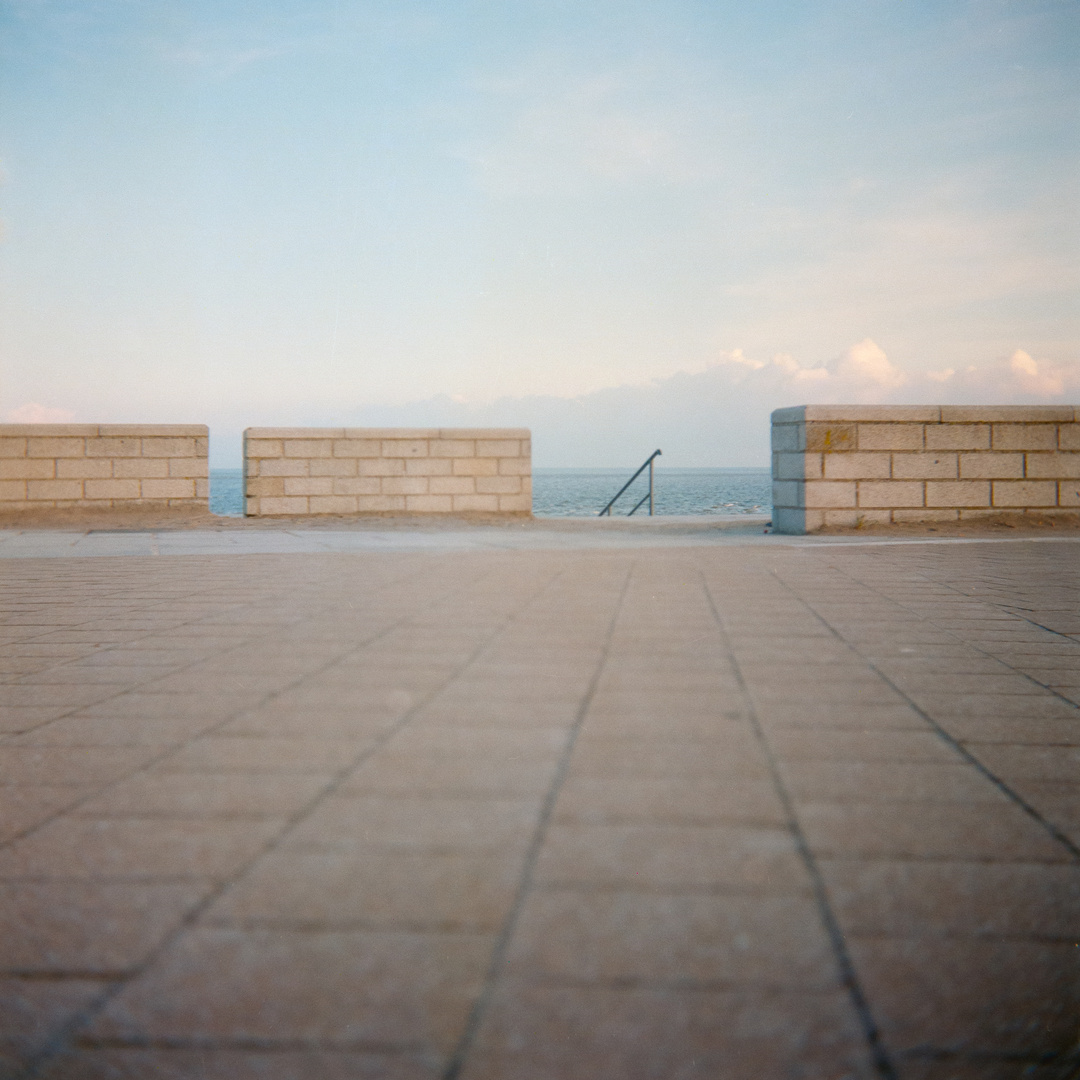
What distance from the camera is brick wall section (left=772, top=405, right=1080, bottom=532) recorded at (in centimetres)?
1122

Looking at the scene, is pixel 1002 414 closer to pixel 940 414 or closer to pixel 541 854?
pixel 940 414

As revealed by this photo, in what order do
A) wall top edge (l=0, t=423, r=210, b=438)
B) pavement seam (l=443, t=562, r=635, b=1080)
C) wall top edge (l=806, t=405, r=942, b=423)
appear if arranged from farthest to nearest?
wall top edge (l=0, t=423, r=210, b=438) → wall top edge (l=806, t=405, r=942, b=423) → pavement seam (l=443, t=562, r=635, b=1080)

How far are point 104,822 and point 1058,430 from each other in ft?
38.1

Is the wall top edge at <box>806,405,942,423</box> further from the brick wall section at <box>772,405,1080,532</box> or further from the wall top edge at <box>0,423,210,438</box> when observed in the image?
the wall top edge at <box>0,423,210,438</box>

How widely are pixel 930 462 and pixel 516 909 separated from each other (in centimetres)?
1074

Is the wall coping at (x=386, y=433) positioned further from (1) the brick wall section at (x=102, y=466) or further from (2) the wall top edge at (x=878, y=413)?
(2) the wall top edge at (x=878, y=413)

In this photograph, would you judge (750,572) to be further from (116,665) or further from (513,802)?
(513,802)

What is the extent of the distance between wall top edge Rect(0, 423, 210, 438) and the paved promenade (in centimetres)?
955

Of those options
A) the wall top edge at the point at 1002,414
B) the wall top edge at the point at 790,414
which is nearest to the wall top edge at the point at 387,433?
the wall top edge at the point at 790,414

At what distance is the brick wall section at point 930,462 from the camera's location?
11219mm

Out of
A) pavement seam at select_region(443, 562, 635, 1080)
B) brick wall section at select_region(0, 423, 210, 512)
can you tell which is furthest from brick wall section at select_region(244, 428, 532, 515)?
pavement seam at select_region(443, 562, 635, 1080)

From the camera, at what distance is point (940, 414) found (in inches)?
442

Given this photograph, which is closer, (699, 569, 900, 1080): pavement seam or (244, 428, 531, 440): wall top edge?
(699, 569, 900, 1080): pavement seam

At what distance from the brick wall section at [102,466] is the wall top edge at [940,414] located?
27.9 feet
